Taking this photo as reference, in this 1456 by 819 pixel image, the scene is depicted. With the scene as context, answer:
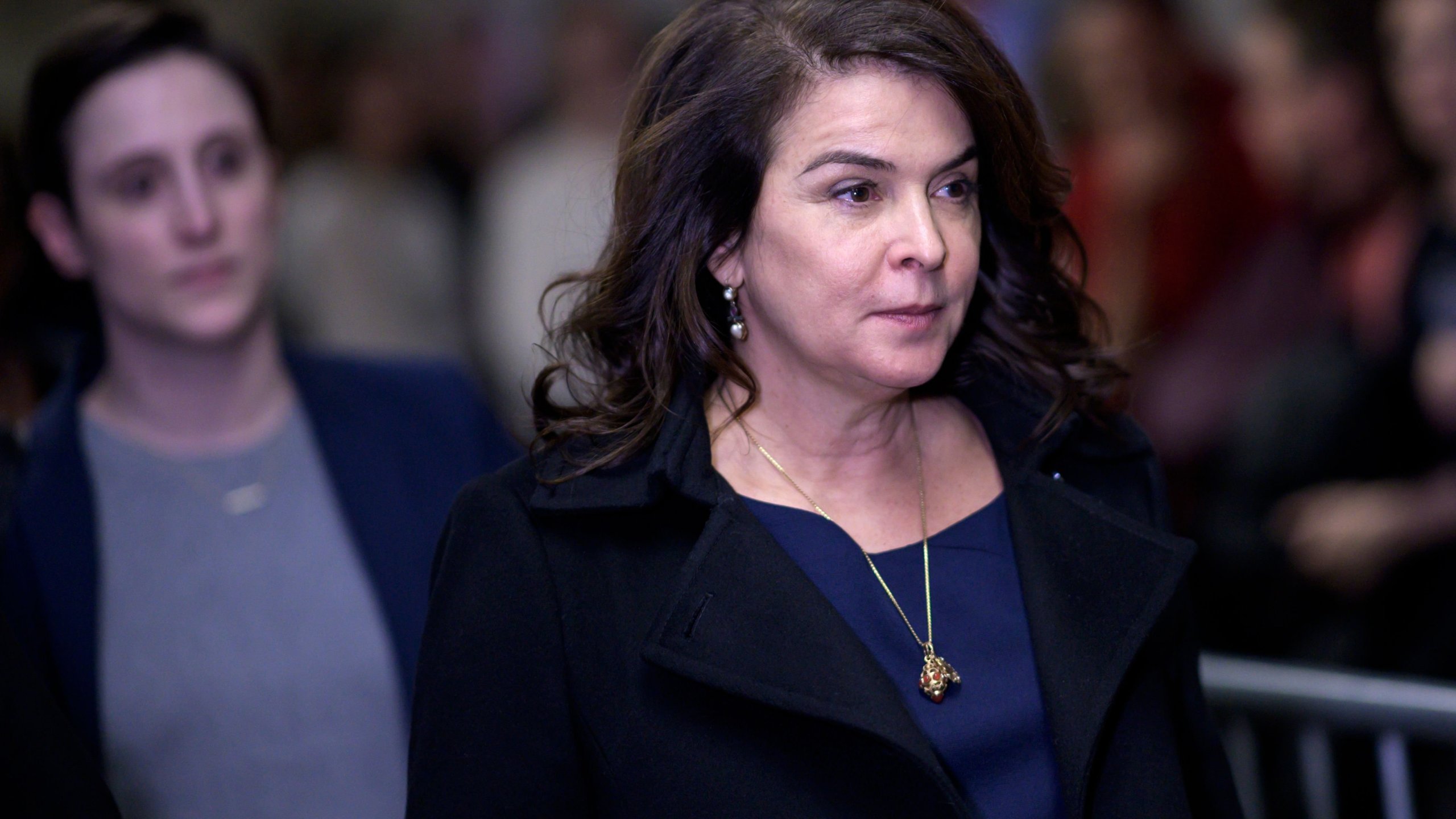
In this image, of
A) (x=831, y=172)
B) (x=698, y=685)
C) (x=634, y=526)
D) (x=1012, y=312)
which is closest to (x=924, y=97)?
(x=831, y=172)

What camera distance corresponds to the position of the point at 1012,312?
2016 mm

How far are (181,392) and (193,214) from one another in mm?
306

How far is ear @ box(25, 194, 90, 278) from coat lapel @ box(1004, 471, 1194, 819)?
1613 millimetres

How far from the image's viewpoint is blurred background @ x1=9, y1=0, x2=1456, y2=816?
2820mm

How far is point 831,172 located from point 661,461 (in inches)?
15.6

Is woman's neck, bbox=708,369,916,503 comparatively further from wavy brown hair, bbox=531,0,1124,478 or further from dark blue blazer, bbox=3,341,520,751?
dark blue blazer, bbox=3,341,520,751

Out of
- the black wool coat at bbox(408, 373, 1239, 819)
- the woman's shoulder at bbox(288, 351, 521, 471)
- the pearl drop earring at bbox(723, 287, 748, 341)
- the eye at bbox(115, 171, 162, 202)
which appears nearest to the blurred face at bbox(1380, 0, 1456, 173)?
the black wool coat at bbox(408, 373, 1239, 819)

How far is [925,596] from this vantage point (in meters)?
1.82

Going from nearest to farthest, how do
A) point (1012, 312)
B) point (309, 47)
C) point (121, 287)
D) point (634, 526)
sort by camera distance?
1. point (634, 526)
2. point (1012, 312)
3. point (121, 287)
4. point (309, 47)

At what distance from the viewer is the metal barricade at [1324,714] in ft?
7.48

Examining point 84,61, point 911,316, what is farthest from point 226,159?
point 911,316

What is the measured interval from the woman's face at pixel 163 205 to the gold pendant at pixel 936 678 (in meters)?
1.33

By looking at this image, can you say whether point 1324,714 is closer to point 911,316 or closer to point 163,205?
point 911,316

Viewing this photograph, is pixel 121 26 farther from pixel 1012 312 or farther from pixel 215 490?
pixel 1012 312
